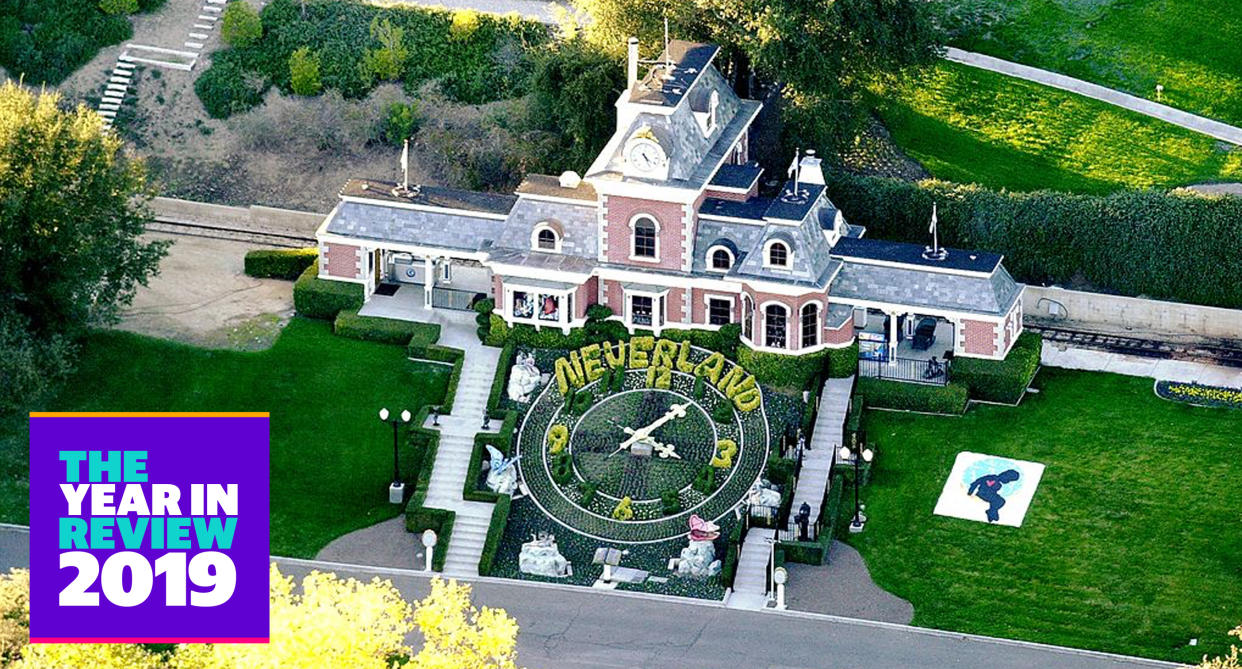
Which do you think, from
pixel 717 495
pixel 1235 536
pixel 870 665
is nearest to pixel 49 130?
pixel 717 495

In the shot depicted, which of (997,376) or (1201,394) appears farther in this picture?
(1201,394)

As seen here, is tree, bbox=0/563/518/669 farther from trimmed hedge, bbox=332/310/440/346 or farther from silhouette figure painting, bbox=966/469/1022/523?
trimmed hedge, bbox=332/310/440/346

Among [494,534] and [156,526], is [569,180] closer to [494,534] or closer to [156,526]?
[494,534]

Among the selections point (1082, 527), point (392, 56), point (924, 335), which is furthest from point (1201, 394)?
point (392, 56)

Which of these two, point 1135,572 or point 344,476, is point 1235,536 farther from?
point 344,476

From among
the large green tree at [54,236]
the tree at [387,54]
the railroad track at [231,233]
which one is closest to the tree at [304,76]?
the tree at [387,54]

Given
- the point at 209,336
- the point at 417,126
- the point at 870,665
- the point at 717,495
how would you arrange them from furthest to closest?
1. the point at 417,126
2. the point at 209,336
3. the point at 717,495
4. the point at 870,665

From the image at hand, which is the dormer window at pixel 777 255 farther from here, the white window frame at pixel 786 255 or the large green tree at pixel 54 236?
the large green tree at pixel 54 236
